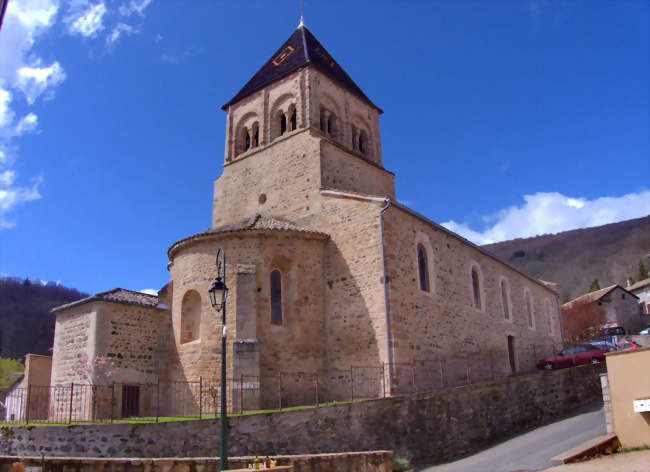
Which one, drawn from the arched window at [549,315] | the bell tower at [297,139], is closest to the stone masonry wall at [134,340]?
the bell tower at [297,139]

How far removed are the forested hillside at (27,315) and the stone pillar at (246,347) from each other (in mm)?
52172

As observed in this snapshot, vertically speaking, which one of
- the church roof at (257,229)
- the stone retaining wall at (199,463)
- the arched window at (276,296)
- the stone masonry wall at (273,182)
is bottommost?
the stone retaining wall at (199,463)

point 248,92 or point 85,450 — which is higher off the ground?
point 248,92

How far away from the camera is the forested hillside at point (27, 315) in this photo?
250 ft

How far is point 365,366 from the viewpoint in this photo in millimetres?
17594

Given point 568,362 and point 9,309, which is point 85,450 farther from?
point 9,309

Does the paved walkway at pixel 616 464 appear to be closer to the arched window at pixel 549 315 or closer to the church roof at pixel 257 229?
the church roof at pixel 257 229

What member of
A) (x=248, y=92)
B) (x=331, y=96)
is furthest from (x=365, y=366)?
(x=248, y=92)

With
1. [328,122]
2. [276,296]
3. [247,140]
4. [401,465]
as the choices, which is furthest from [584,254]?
[401,465]

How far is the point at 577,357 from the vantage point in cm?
2373

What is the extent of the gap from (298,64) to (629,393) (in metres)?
19.7

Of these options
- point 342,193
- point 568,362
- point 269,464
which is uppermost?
point 342,193

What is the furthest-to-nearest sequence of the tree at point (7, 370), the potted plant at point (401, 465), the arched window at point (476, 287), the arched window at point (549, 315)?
the tree at point (7, 370), the arched window at point (549, 315), the arched window at point (476, 287), the potted plant at point (401, 465)

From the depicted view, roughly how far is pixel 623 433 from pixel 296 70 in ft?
64.9
